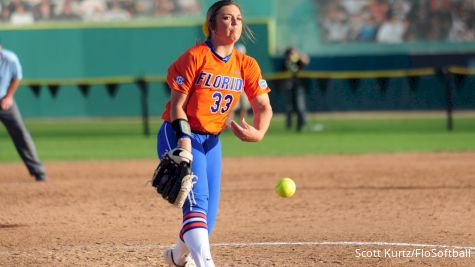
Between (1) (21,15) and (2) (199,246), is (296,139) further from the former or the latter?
(1) (21,15)

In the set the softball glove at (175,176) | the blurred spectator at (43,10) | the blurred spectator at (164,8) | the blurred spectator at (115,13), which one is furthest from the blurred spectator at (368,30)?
the softball glove at (175,176)

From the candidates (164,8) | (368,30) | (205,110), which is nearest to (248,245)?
(205,110)

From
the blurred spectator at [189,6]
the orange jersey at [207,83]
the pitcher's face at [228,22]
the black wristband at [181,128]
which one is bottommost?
the blurred spectator at [189,6]

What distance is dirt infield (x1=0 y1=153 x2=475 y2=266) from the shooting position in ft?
25.8

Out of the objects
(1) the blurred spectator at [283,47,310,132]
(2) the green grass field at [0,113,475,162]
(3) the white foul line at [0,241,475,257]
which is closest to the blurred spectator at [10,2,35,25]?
(2) the green grass field at [0,113,475,162]

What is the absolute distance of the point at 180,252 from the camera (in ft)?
22.6

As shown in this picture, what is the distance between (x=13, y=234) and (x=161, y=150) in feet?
10.0

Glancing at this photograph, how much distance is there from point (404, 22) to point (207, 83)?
2697 cm

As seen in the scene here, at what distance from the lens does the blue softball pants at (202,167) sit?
650cm

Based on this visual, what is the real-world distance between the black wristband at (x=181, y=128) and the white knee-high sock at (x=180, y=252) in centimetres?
88

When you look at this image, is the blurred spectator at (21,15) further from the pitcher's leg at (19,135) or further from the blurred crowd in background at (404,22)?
the pitcher's leg at (19,135)

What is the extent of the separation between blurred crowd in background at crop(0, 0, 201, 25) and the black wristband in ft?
85.3

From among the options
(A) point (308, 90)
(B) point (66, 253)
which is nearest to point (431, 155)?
(B) point (66, 253)

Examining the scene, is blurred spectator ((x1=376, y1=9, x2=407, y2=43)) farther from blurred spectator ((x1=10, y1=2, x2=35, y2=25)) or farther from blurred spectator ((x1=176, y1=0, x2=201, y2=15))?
blurred spectator ((x1=10, y1=2, x2=35, y2=25))
